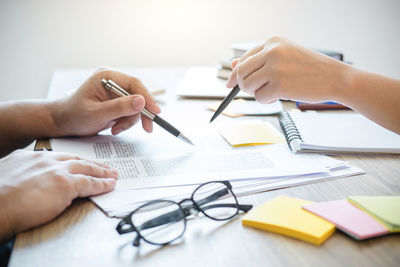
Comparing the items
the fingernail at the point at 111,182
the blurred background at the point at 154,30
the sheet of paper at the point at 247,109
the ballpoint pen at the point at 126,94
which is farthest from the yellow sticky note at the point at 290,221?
the blurred background at the point at 154,30

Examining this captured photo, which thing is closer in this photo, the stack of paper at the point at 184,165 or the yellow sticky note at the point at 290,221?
the yellow sticky note at the point at 290,221

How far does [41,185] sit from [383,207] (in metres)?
0.50

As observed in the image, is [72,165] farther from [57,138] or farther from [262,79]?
[262,79]

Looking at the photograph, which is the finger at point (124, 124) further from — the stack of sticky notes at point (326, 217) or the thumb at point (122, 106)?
the stack of sticky notes at point (326, 217)

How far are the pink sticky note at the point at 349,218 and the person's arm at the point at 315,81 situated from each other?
0.21 m

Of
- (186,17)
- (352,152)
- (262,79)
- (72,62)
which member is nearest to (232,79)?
(262,79)

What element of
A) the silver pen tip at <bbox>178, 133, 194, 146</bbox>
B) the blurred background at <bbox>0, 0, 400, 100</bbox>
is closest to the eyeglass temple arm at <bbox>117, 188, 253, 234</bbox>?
the silver pen tip at <bbox>178, 133, 194, 146</bbox>

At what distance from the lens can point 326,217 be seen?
52 centimetres

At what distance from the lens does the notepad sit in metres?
0.50

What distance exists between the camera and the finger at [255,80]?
732 millimetres

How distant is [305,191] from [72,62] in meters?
1.52

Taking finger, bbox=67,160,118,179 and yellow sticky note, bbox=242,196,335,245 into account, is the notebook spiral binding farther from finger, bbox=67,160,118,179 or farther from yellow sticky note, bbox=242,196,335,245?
finger, bbox=67,160,118,179

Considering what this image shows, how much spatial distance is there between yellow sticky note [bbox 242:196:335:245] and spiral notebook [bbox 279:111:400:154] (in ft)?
→ 0.77

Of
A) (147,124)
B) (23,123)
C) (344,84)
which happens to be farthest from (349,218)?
(23,123)
